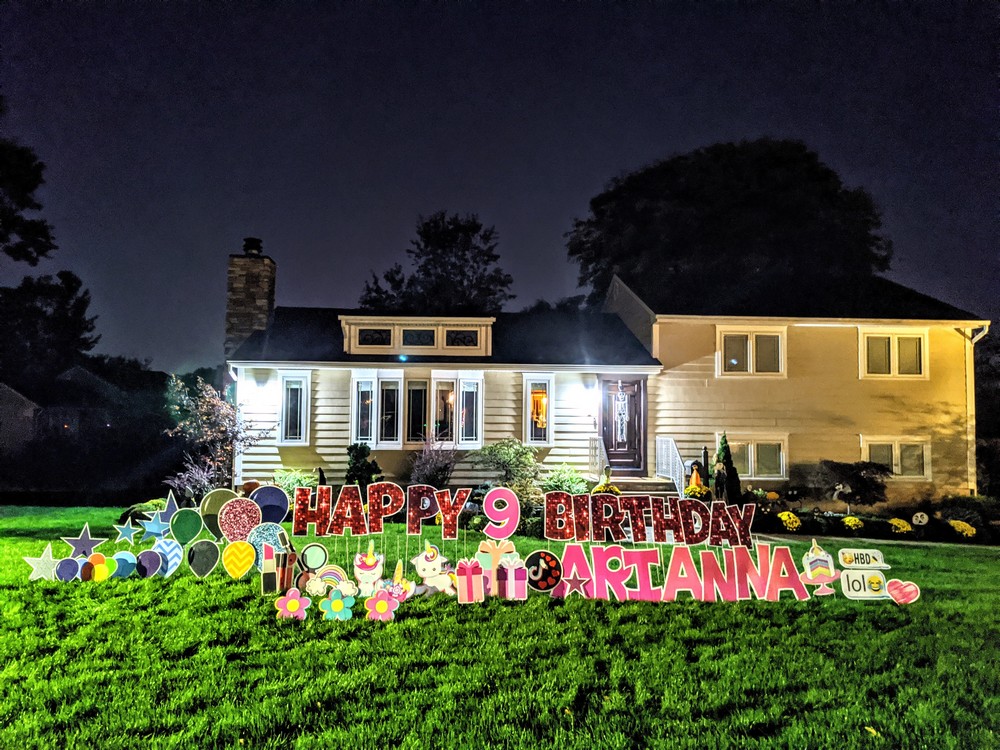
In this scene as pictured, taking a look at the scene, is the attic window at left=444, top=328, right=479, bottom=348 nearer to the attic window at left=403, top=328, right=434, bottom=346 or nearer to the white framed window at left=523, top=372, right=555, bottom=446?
the attic window at left=403, top=328, right=434, bottom=346

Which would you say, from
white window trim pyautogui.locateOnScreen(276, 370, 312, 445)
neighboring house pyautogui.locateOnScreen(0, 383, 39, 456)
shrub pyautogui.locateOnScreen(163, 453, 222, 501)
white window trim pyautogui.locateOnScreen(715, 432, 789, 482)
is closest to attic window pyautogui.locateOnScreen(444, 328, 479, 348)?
white window trim pyautogui.locateOnScreen(276, 370, 312, 445)

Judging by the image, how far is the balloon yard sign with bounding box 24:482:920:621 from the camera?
23.4 feet

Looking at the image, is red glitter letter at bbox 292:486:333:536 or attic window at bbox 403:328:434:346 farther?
attic window at bbox 403:328:434:346

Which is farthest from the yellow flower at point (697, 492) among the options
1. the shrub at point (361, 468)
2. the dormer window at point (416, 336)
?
the shrub at point (361, 468)

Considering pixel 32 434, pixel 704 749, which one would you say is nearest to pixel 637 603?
pixel 704 749

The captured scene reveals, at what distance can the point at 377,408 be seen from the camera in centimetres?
1683

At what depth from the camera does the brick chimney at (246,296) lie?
59.4ft

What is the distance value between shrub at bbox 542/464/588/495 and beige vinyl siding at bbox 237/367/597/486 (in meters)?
1.09

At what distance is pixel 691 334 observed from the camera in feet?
57.3

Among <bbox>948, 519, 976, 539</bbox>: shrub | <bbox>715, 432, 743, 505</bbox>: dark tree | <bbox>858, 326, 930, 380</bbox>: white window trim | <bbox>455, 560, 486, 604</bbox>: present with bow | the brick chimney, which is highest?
the brick chimney

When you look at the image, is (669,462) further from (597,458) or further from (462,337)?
(462,337)

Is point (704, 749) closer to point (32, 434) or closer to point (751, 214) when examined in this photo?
point (751, 214)

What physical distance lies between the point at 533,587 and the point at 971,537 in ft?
33.2

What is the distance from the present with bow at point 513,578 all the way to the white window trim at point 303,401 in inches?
414
